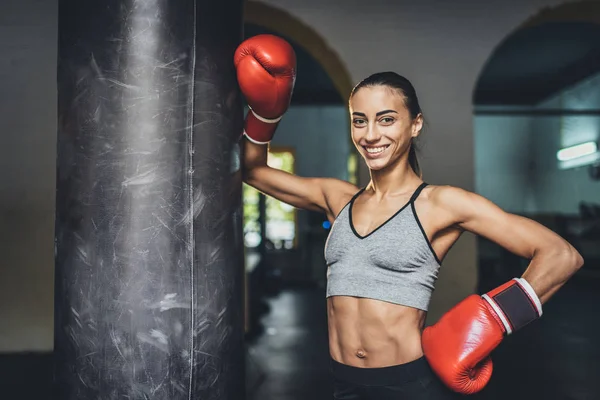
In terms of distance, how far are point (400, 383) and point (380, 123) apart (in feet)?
2.34

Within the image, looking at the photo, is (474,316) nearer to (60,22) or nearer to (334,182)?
(334,182)

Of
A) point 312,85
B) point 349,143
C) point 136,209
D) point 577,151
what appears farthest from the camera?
point 577,151

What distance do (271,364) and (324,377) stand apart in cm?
49

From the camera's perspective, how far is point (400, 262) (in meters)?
1.42

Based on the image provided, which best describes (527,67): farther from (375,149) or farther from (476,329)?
(476,329)

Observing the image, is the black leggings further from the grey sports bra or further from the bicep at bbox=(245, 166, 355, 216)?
the bicep at bbox=(245, 166, 355, 216)

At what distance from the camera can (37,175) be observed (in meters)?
3.97

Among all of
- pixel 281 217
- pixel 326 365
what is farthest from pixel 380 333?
pixel 281 217

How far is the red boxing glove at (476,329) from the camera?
4.40 feet

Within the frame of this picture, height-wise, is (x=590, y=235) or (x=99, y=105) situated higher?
(x=99, y=105)

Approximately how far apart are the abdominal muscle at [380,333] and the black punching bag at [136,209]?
0.40 m

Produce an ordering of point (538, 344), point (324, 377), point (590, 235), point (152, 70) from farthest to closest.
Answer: point (590, 235)
point (538, 344)
point (324, 377)
point (152, 70)

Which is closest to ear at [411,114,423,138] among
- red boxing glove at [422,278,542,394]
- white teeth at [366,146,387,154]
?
white teeth at [366,146,387,154]

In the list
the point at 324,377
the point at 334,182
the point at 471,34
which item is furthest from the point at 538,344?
the point at 334,182
